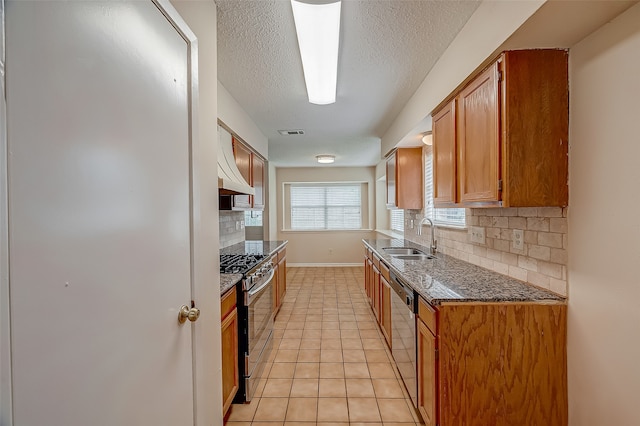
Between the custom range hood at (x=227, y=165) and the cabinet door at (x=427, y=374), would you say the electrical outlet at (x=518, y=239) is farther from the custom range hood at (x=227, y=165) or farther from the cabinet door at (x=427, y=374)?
the custom range hood at (x=227, y=165)

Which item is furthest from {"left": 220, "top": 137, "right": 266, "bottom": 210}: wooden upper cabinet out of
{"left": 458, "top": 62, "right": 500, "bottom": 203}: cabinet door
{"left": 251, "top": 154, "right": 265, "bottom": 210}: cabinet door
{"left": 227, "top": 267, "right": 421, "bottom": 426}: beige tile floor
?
{"left": 458, "top": 62, "right": 500, "bottom": 203}: cabinet door

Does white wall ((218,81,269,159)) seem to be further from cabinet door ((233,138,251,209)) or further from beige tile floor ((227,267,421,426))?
beige tile floor ((227,267,421,426))

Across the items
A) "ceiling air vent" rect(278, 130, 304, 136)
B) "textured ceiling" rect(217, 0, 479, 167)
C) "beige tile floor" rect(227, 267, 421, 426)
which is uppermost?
"textured ceiling" rect(217, 0, 479, 167)

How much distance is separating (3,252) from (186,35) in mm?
1064

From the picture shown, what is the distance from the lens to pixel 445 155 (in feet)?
7.40

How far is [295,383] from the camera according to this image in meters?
2.37

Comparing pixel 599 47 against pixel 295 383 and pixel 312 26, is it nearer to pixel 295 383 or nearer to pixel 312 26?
pixel 312 26

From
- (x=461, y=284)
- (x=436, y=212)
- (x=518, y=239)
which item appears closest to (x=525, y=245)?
(x=518, y=239)

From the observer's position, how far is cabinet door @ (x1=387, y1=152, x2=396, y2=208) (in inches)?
158

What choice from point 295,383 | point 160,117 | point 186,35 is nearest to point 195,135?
point 160,117

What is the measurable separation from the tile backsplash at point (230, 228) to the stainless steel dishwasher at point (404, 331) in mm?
2060

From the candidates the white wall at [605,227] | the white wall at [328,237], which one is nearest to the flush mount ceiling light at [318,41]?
the white wall at [605,227]

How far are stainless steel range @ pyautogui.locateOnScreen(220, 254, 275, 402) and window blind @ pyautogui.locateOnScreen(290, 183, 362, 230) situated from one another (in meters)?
4.68

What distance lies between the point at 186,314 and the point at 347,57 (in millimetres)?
1971
